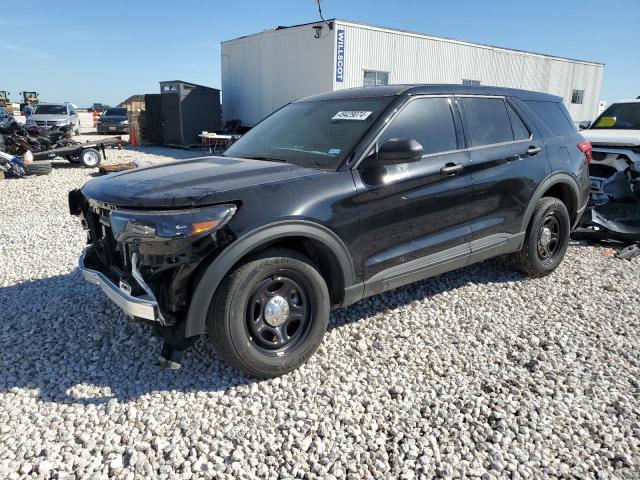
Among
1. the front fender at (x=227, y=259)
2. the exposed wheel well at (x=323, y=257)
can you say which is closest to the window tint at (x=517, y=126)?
the exposed wheel well at (x=323, y=257)

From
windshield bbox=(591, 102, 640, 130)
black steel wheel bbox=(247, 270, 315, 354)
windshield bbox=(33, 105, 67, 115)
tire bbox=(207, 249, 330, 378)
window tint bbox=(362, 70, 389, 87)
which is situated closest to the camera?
tire bbox=(207, 249, 330, 378)

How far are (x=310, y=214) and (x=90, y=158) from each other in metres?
13.0

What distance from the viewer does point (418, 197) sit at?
346 cm

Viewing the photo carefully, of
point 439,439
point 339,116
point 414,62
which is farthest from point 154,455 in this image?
point 414,62

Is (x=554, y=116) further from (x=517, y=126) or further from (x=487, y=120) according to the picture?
(x=487, y=120)

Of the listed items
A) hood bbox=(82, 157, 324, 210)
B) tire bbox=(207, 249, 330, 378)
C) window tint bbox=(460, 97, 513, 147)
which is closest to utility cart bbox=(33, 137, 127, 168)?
hood bbox=(82, 157, 324, 210)

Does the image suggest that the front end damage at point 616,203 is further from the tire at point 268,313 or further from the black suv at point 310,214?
the tire at point 268,313

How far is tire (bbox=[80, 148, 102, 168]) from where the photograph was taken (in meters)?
13.8

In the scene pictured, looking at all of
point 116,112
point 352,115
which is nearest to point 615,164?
point 352,115

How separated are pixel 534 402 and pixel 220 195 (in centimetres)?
219

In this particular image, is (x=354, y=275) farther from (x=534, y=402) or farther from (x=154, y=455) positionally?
(x=154, y=455)

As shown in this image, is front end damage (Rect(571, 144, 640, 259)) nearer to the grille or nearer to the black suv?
the black suv

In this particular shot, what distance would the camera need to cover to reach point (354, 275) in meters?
3.21

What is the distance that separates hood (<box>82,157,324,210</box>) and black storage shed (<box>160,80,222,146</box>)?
16.6 metres
